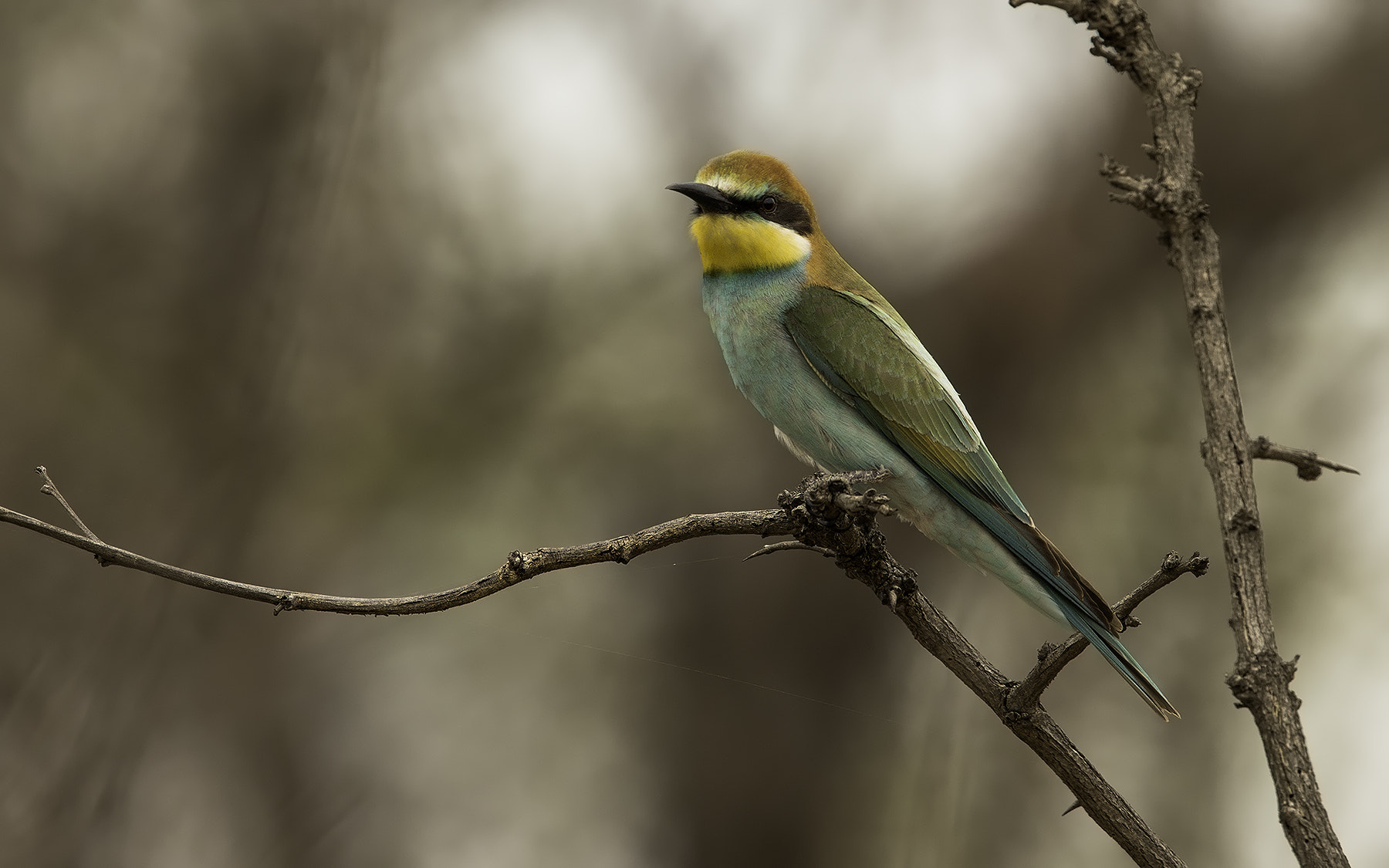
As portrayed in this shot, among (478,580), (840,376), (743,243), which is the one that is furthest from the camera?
(743,243)

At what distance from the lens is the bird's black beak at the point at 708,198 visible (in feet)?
7.76

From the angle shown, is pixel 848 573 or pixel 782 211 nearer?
pixel 848 573

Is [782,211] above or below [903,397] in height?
above

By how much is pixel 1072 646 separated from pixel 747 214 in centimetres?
128

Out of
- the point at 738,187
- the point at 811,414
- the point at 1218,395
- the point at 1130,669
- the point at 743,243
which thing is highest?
the point at 738,187

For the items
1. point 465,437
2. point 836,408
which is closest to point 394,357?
point 465,437

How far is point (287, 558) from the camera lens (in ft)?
12.5

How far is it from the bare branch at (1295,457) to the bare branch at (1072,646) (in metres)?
0.18

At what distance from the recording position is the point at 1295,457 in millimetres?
1604

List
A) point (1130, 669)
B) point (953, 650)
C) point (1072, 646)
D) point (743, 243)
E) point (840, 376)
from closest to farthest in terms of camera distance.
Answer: point (1072, 646) < point (953, 650) < point (1130, 669) < point (840, 376) < point (743, 243)

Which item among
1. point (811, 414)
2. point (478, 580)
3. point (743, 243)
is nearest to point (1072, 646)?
point (478, 580)

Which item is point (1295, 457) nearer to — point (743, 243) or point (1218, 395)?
point (1218, 395)

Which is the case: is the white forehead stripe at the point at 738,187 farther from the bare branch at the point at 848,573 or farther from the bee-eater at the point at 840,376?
the bare branch at the point at 848,573

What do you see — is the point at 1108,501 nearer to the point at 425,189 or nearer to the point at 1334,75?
the point at 1334,75
